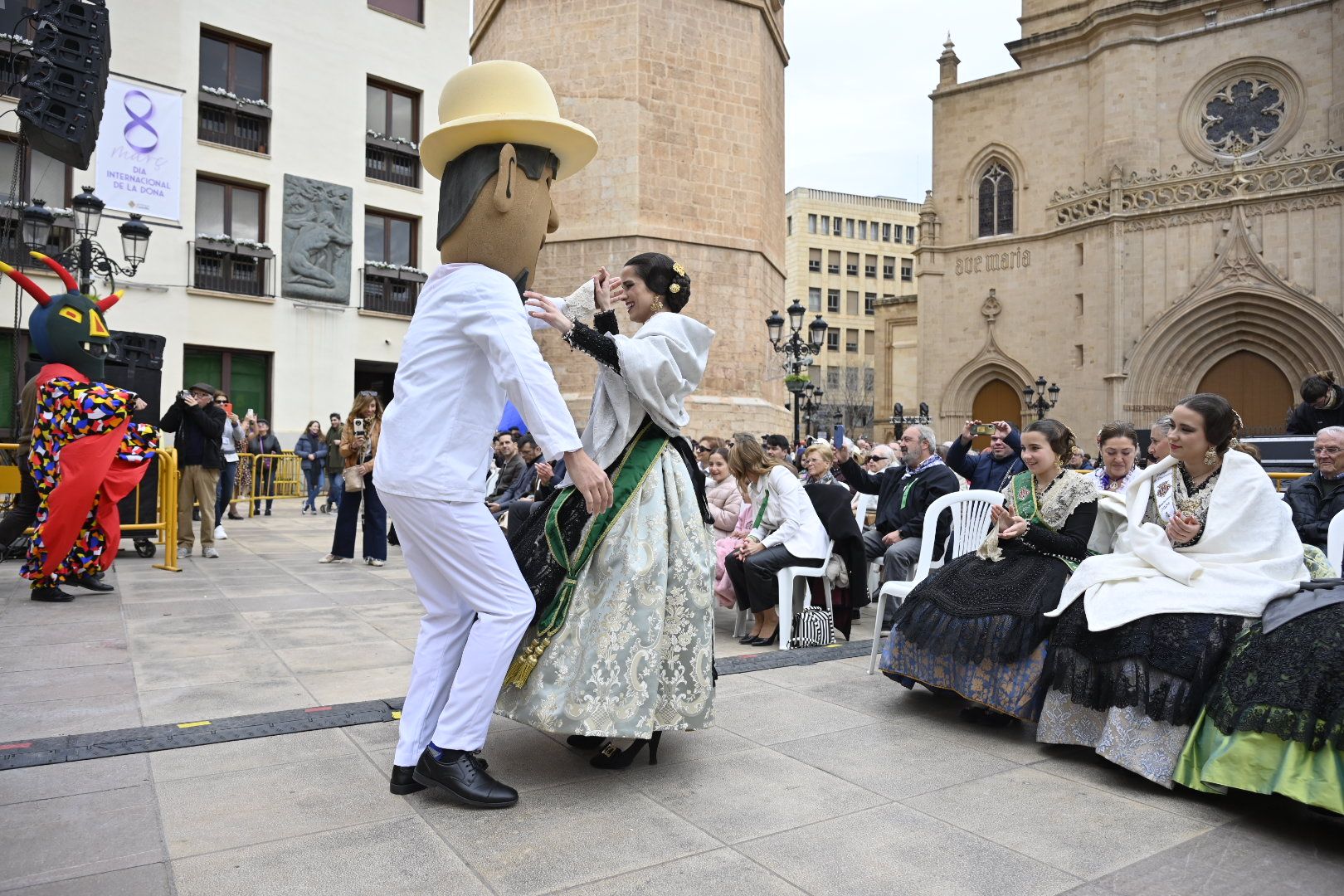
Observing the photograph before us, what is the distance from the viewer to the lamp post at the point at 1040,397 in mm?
26466

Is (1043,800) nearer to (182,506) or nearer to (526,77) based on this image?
(526,77)

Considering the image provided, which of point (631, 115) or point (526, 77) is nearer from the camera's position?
point (526, 77)

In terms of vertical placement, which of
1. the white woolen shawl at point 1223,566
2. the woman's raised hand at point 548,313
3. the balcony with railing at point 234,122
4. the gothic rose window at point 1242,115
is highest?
the gothic rose window at point 1242,115

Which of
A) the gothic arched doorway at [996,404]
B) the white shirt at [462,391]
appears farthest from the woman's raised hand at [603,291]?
the gothic arched doorway at [996,404]

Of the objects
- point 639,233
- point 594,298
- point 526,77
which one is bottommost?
point 594,298

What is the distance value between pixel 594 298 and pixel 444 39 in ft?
75.9

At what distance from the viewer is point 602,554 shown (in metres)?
3.24

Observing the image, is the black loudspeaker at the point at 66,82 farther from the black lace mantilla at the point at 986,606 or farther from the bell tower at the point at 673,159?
the bell tower at the point at 673,159

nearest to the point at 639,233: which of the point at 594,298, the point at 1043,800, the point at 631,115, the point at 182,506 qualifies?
the point at 631,115

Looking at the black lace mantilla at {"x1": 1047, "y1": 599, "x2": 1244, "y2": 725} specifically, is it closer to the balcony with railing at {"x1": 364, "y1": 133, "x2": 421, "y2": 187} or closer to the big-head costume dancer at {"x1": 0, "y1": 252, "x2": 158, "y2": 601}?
the big-head costume dancer at {"x1": 0, "y1": 252, "x2": 158, "y2": 601}

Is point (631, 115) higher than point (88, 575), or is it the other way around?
point (631, 115)

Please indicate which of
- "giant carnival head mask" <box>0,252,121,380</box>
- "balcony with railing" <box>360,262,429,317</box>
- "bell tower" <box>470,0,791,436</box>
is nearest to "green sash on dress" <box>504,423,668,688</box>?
"giant carnival head mask" <box>0,252,121,380</box>

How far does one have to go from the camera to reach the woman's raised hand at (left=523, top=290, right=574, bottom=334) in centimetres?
311

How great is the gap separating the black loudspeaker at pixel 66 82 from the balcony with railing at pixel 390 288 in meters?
17.4
